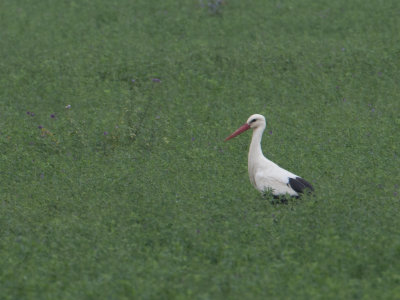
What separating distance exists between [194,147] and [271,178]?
7.80ft

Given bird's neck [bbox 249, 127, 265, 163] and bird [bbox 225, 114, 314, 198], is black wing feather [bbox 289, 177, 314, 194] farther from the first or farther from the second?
bird's neck [bbox 249, 127, 265, 163]

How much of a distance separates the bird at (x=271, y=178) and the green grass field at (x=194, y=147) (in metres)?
0.13

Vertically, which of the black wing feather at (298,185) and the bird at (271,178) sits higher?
the black wing feather at (298,185)

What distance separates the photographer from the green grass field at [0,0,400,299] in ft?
19.4

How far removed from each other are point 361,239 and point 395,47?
7.87 meters

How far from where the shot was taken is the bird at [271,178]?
24.0ft

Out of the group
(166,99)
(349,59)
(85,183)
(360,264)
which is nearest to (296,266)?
(360,264)

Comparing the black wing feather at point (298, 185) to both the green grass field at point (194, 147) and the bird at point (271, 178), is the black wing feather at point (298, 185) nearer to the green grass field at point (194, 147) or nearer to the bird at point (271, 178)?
the bird at point (271, 178)

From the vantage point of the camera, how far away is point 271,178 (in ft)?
24.6

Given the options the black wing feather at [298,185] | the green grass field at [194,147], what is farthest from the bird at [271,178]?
the green grass field at [194,147]

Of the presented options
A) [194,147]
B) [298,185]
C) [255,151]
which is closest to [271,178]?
[298,185]

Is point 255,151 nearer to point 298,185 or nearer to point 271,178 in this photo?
point 271,178

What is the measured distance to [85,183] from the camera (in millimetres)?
8258

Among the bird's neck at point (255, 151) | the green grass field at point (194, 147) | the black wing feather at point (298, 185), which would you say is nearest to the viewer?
the green grass field at point (194, 147)
